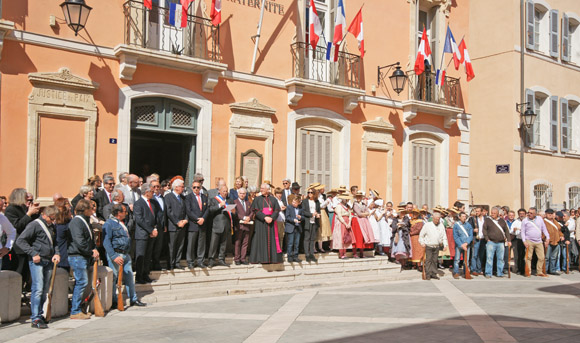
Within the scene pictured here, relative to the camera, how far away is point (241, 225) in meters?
11.5

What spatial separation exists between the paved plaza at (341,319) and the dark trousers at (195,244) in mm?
953

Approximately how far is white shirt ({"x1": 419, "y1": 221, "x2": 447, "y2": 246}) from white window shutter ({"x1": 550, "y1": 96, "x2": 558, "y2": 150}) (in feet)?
33.0

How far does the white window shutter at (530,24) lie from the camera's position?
20.2m

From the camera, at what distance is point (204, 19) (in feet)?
43.0

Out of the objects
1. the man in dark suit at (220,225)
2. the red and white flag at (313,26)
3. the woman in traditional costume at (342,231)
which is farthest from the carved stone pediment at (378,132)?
the man in dark suit at (220,225)

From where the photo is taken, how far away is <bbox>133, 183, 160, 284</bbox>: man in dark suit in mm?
9695

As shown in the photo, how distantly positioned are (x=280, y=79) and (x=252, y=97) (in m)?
1.05

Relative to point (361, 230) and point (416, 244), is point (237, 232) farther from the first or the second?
point (416, 244)

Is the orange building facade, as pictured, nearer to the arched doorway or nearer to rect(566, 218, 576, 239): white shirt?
the arched doorway

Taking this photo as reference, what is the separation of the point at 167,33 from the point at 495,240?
9735mm

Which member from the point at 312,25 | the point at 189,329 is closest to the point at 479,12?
the point at 312,25

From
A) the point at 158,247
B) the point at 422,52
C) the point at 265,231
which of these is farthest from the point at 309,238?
the point at 422,52

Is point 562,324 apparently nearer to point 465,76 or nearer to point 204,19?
point 204,19

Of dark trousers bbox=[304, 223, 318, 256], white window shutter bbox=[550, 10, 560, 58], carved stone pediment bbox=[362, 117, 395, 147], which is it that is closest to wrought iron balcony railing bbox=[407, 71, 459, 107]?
carved stone pediment bbox=[362, 117, 395, 147]
